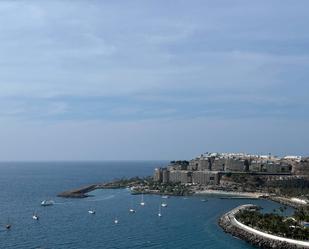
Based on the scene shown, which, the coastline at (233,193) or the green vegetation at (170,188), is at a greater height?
the green vegetation at (170,188)

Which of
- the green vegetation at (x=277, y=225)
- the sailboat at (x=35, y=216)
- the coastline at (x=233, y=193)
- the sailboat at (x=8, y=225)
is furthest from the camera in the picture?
the coastline at (x=233, y=193)

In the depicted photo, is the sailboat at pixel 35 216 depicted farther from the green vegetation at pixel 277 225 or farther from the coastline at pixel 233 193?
the coastline at pixel 233 193

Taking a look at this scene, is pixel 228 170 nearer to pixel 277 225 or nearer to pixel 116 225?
pixel 116 225

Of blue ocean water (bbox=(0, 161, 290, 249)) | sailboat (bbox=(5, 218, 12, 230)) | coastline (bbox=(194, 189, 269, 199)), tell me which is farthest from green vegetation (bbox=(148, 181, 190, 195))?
sailboat (bbox=(5, 218, 12, 230))

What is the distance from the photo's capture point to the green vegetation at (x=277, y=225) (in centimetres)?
5400

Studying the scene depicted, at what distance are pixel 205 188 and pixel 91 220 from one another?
50.0 metres

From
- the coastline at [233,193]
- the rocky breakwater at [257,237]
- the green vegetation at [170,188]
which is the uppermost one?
the green vegetation at [170,188]

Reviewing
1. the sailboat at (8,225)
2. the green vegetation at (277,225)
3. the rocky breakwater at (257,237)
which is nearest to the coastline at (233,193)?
the green vegetation at (277,225)

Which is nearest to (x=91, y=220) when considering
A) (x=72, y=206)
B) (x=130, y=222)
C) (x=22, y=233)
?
(x=130, y=222)

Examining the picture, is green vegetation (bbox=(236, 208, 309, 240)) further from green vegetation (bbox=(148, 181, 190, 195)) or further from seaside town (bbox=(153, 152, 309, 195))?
seaside town (bbox=(153, 152, 309, 195))

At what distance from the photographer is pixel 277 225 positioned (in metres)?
57.6

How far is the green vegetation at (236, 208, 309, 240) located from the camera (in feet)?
177

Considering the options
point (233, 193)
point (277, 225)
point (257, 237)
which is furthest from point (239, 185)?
point (257, 237)

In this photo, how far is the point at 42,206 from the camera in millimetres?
86125
